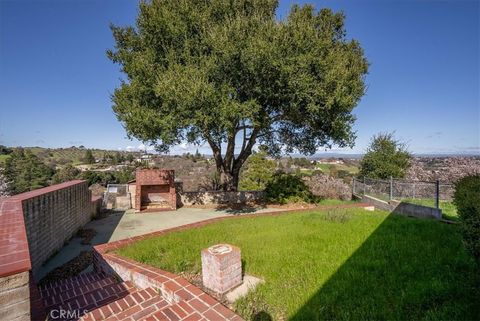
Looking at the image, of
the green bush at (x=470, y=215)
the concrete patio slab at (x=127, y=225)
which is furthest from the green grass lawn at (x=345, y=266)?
the concrete patio slab at (x=127, y=225)

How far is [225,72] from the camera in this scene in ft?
30.4

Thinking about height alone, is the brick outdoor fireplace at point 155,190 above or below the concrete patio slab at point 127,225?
above

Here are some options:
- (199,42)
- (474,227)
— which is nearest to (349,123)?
(199,42)

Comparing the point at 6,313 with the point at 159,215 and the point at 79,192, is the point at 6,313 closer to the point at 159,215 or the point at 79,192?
the point at 79,192

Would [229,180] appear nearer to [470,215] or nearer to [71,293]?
[71,293]

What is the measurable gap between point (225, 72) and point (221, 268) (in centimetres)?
758

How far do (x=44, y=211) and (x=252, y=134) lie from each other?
30.8 feet

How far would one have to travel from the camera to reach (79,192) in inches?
378

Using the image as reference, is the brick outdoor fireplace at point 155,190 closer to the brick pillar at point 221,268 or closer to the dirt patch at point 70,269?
the dirt patch at point 70,269

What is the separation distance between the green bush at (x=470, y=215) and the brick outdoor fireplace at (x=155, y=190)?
36.8ft

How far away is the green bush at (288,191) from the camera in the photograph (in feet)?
43.5

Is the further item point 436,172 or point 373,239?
point 436,172

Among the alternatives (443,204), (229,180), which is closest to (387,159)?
(443,204)

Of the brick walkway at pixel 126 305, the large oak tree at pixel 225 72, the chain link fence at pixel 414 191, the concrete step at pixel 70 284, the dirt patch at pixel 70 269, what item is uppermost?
the large oak tree at pixel 225 72
